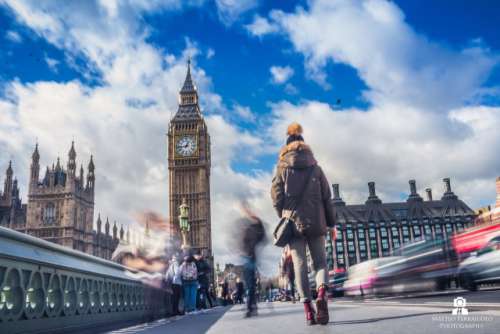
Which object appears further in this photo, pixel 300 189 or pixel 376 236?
pixel 376 236

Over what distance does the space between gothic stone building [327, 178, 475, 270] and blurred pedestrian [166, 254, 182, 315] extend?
87833mm

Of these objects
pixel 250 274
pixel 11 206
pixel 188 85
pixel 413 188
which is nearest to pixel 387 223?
pixel 413 188

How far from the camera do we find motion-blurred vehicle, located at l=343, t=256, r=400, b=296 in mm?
18234

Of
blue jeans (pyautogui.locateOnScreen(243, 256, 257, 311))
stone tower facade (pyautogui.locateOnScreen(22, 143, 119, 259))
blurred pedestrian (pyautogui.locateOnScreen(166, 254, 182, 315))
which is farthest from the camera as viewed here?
stone tower facade (pyautogui.locateOnScreen(22, 143, 119, 259))

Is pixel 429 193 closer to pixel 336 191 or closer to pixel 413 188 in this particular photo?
pixel 413 188

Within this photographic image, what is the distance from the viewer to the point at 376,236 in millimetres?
97938

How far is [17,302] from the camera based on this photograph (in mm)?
3035

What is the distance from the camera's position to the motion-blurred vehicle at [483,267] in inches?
384

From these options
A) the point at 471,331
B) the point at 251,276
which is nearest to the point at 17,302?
the point at 471,331

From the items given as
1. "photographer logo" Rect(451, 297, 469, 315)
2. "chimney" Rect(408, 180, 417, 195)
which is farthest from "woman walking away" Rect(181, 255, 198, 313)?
"chimney" Rect(408, 180, 417, 195)

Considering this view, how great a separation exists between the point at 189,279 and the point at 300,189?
5.80 metres

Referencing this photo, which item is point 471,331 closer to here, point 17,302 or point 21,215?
point 17,302

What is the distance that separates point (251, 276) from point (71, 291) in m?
2.99

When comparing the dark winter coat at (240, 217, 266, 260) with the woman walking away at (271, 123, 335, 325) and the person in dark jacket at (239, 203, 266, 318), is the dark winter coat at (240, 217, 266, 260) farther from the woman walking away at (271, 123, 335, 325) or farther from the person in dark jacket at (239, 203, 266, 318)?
the woman walking away at (271, 123, 335, 325)
